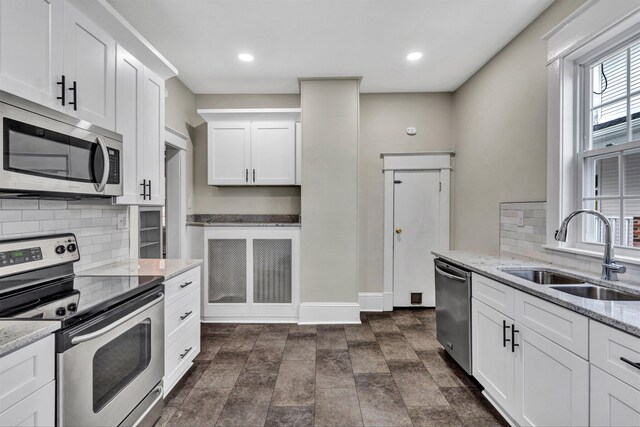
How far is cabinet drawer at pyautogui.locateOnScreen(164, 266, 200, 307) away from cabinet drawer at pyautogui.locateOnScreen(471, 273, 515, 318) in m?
2.04

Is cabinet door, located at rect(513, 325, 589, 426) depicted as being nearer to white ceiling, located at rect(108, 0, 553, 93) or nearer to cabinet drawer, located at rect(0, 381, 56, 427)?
cabinet drawer, located at rect(0, 381, 56, 427)

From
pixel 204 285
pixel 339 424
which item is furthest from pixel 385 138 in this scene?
pixel 339 424

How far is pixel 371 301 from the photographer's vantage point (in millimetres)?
3875

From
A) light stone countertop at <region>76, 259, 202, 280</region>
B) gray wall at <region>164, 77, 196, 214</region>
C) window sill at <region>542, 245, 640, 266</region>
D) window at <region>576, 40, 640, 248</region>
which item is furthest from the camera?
gray wall at <region>164, 77, 196, 214</region>

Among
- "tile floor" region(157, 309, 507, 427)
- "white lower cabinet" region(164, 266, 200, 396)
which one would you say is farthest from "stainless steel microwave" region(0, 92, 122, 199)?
"tile floor" region(157, 309, 507, 427)

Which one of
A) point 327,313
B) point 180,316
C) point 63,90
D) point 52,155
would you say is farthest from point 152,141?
point 327,313

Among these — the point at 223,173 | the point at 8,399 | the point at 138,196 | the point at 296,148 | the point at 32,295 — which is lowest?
the point at 8,399

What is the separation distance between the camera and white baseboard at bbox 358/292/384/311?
12.7 feet

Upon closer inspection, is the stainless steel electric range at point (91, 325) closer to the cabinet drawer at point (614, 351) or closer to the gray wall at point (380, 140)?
the cabinet drawer at point (614, 351)

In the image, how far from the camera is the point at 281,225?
11.3 ft

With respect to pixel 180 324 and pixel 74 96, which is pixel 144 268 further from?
pixel 74 96

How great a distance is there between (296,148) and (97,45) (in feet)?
6.96

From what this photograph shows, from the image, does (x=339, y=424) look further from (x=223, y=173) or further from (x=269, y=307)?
(x=223, y=173)

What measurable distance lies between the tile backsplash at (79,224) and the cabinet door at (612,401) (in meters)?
2.67
